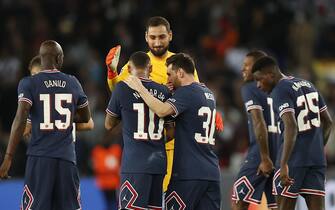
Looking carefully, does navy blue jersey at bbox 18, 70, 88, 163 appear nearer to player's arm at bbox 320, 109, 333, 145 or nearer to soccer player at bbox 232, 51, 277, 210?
soccer player at bbox 232, 51, 277, 210

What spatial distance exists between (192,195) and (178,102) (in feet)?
3.13

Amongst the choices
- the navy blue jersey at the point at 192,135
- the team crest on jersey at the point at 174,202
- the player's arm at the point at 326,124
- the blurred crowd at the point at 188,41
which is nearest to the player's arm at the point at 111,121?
the navy blue jersey at the point at 192,135

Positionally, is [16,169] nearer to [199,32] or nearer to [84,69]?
[84,69]

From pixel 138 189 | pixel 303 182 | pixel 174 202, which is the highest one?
pixel 303 182

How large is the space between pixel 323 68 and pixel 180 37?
135 inches

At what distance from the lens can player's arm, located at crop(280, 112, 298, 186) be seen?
1074cm

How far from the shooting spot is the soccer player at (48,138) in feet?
33.5

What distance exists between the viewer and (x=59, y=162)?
1032 cm

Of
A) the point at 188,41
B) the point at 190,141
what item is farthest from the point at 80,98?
the point at 188,41

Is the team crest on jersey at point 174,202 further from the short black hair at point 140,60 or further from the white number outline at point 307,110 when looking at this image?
the white number outline at point 307,110

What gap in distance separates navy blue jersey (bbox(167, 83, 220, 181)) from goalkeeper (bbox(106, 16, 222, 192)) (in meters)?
0.63

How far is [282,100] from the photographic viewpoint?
1088 cm

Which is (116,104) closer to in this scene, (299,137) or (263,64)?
Answer: (263,64)

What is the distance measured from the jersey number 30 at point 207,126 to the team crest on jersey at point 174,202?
0.61 m
